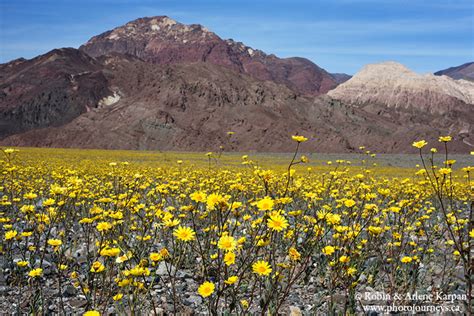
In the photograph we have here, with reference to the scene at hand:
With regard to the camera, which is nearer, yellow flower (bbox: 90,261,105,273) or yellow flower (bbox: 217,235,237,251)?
yellow flower (bbox: 217,235,237,251)

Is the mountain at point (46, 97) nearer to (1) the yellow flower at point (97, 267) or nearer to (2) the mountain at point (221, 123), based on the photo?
(2) the mountain at point (221, 123)

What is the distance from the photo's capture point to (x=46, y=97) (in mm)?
93062

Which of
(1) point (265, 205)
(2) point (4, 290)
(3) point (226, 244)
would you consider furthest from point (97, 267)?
(2) point (4, 290)

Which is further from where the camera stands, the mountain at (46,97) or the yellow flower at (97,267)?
the mountain at (46,97)

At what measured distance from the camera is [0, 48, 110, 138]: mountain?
9006 cm

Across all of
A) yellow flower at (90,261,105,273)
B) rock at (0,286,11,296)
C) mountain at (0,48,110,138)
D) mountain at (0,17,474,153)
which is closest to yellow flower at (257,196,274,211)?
yellow flower at (90,261,105,273)

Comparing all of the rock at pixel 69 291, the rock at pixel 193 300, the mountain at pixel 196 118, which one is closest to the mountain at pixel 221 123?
the mountain at pixel 196 118

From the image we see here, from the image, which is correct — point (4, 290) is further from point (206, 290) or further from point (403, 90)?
point (403, 90)

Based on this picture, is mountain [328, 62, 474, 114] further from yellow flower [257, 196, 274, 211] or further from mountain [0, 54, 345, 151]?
yellow flower [257, 196, 274, 211]

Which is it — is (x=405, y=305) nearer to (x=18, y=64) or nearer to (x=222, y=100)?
(x=222, y=100)

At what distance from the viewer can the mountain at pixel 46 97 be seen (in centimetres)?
9006

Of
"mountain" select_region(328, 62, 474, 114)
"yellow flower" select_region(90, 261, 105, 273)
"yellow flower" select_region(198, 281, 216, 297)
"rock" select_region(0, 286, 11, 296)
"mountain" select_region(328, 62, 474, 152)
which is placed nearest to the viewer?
"yellow flower" select_region(198, 281, 216, 297)

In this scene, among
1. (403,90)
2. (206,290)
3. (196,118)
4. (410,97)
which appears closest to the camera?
(206,290)

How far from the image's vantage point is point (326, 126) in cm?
7469
